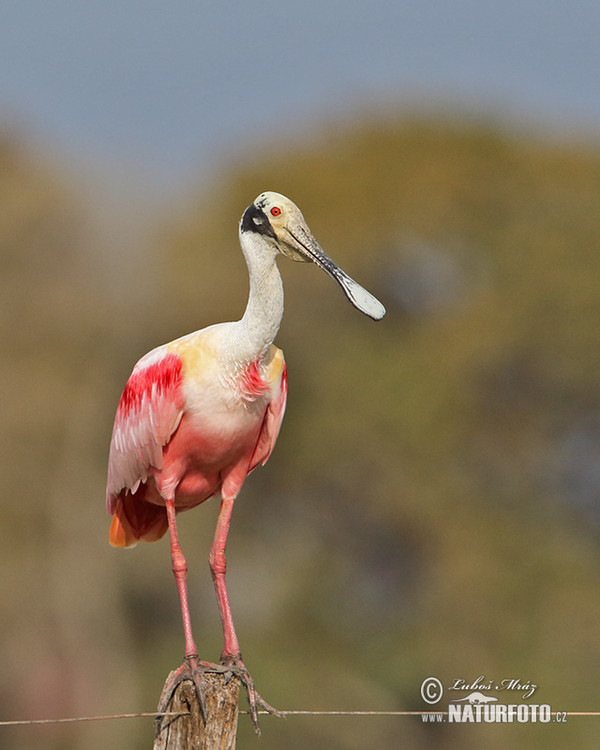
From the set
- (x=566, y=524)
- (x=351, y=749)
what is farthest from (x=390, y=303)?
(x=351, y=749)

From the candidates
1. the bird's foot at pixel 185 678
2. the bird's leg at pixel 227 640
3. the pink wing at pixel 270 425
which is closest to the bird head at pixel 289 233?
the pink wing at pixel 270 425

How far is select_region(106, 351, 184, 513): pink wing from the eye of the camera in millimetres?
6363

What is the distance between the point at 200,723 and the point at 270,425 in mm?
1558

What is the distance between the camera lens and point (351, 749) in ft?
62.1

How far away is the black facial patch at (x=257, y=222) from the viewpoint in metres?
6.27

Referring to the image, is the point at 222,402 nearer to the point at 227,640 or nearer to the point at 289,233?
the point at 289,233

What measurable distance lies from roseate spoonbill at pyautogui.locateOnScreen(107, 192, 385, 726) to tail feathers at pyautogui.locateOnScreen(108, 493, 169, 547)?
20cm

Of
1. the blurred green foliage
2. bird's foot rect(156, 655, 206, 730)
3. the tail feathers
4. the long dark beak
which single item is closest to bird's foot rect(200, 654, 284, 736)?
bird's foot rect(156, 655, 206, 730)

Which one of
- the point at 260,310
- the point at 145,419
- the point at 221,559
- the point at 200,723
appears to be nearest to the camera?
the point at 200,723

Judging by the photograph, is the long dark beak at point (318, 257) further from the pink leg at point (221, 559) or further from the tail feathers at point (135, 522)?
the tail feathers at point (135, 522)

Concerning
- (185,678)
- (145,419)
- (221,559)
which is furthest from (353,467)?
(185,678)

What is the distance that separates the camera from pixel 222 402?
20.7 feet

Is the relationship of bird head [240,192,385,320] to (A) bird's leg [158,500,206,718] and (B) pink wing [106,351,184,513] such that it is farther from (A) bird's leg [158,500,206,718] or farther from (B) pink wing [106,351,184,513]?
(A) bird's leg [158,500,206,718]

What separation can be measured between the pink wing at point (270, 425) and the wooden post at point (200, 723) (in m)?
1.28
